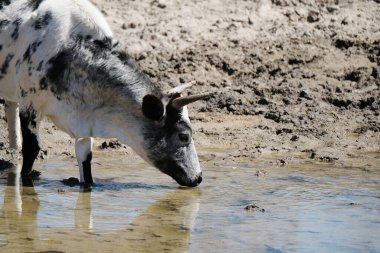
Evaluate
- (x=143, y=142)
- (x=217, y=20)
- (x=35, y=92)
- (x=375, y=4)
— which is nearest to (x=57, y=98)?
(x=35, y=92)

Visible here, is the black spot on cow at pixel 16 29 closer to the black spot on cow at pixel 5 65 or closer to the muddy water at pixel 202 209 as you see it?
the black spot on cow at pixel 5 65

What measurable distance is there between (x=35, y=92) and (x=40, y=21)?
65 centimetres

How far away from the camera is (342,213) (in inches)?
339

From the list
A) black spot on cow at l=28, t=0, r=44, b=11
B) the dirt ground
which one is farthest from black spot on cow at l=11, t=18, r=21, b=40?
the dirt ground

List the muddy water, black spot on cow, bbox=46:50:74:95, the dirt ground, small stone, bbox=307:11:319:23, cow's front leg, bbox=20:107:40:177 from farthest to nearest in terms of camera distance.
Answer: small stone, bbox=307:11:319:23 → the dirt ground → cow's front leg, bbox=20:107:40:177 → black spot on cow, bbox=46:50:74:95 → the muddy water

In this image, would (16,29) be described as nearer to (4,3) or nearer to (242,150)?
(4,3)

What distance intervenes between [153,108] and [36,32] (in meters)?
1.31

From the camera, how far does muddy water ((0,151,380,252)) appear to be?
7520 millimetres

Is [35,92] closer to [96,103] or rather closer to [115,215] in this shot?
[96,103]

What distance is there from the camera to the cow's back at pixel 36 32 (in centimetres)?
947

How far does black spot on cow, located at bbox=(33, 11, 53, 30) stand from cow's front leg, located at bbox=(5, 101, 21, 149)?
1640 millimetres

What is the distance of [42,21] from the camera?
31.4ft

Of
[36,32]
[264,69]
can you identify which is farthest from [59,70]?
[264,69]

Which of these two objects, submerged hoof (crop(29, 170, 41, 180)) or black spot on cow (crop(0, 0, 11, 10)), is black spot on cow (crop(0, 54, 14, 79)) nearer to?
black spot on cow (crop(0, 0, 11, 10))
